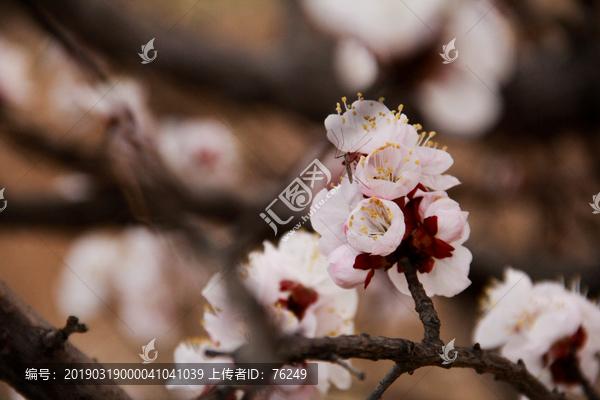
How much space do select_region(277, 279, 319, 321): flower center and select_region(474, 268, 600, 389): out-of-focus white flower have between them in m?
0.17

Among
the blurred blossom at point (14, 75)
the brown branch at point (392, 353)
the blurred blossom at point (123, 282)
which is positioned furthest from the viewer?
the blurred blossom at point (14, 75)

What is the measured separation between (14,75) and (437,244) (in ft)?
4.43

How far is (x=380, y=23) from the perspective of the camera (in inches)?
36.7

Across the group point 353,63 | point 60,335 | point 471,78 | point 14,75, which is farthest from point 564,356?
point 14,75

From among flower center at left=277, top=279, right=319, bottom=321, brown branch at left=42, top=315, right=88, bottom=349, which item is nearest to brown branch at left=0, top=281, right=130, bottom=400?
brown branch at left=42, top=315, right=88, bottom=349

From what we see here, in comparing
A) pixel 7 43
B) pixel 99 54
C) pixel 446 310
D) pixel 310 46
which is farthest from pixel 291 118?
pixel 7 43

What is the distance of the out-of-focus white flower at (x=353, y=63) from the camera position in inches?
38.3

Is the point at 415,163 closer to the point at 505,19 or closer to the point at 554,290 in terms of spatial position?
the point at 554,290

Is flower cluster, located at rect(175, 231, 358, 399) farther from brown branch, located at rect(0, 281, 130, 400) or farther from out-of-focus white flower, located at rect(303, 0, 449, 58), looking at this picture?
out-of-focus white flower, located at rect(303, 0, 449, 58)

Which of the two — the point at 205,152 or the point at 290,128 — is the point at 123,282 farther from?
the point at 290,128

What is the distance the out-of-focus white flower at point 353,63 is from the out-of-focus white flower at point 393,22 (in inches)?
0.9

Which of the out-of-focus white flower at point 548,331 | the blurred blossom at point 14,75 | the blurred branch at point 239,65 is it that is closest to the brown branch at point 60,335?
the out-of-focus white flower at point 548,331

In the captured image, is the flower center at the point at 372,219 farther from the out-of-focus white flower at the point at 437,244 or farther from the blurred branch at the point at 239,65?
the blurred branch at the point at 239,65

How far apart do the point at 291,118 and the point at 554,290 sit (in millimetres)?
881
